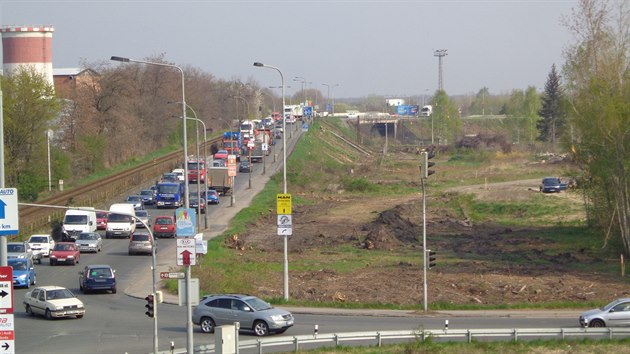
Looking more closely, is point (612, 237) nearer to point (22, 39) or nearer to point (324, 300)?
point (324, 300)

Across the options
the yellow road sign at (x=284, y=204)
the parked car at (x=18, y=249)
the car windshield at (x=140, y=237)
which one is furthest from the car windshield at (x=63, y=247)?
the yellow road sign at (x=284, y=204)

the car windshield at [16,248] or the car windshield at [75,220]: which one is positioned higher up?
the car windshield at [75,220]

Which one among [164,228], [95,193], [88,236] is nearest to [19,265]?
[88,236]

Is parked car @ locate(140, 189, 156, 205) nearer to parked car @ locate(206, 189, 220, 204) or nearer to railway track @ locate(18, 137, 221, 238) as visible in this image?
railway track @ locate(18, 137, 221, 238)

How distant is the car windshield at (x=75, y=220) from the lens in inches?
2302

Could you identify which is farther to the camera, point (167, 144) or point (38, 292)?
point (167, 144)

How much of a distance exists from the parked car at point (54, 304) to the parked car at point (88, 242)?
1856cm

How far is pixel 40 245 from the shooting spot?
52.6m

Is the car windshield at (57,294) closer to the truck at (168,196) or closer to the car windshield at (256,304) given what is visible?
the car windshield at (256,304)

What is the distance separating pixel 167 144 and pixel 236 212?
2157 inches

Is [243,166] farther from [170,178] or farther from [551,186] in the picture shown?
[551,186]

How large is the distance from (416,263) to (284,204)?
15260 mm

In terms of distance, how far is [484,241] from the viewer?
6169 cm

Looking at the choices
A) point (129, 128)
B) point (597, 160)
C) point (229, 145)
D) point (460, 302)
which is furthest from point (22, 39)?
point (460, 302)
